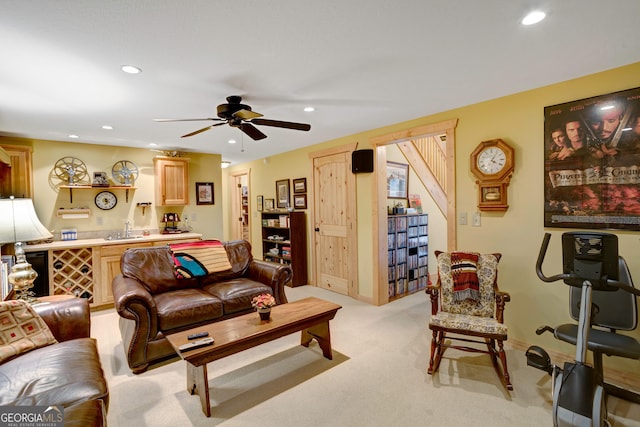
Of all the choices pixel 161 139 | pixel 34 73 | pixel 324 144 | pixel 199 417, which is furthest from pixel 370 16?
pixel 161 139

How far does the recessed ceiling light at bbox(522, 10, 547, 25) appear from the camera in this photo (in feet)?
5.31

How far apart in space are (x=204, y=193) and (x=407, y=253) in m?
3.67

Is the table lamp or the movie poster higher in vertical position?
the movie poster

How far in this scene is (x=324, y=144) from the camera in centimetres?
479

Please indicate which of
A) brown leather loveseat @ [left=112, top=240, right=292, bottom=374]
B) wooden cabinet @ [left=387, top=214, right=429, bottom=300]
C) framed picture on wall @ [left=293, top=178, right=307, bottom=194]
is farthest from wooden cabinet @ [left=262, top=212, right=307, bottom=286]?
wooden cabinet @ [left=387, top=214, right=429, bottom=300]

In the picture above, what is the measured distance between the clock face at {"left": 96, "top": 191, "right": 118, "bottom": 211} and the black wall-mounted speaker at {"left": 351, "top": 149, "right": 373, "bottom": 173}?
12.2 feet

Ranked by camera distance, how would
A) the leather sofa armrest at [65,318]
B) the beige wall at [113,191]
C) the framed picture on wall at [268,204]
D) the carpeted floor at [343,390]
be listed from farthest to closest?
the framed picture on wall at [268,204] → the beige wall at [113,191] → the leather sofa armrest at [65,318] → the carpeted floor at [343,390]

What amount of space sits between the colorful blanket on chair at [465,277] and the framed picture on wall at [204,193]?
432 centimetres

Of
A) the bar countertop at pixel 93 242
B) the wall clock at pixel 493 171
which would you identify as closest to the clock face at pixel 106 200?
the bar countertop at pixel 93 242

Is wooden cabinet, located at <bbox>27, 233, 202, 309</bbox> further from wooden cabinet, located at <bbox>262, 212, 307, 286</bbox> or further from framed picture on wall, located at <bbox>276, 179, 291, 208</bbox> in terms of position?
framed picture on wall, located at <bbox>276, 179, 291, 208</bbox>

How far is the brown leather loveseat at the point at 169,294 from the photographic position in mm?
2508

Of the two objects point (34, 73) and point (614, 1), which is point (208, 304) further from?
point (614, 1)

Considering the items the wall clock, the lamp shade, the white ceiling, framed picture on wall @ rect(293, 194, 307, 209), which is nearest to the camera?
the white ceiling

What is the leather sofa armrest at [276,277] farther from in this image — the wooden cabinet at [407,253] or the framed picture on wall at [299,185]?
the framed picture on wall at [299,185]
